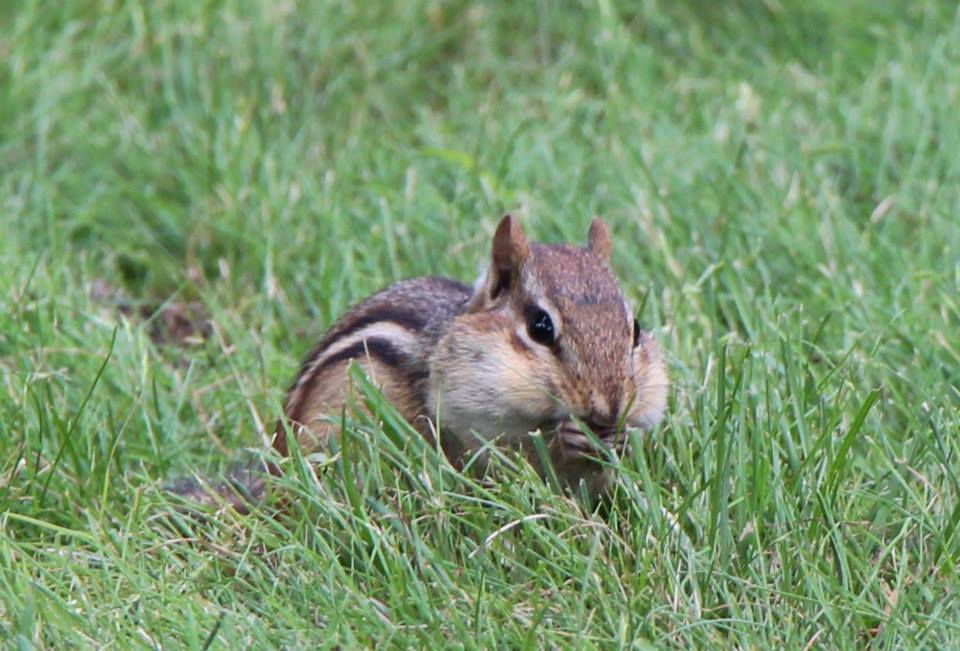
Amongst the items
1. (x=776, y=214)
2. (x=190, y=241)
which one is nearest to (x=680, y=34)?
(x=776, y=214)

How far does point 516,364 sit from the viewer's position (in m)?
3.33

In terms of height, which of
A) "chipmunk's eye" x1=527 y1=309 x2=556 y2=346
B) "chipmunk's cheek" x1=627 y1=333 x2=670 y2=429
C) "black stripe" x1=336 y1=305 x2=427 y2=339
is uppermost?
"chipmunk's eye" x1=527 y1=309 x2=556 y2=346

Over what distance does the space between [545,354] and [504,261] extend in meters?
0.33

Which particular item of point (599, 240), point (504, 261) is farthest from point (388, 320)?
point (599, 240)

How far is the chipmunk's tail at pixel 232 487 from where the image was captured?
3.44 m

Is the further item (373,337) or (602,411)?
(373,337)

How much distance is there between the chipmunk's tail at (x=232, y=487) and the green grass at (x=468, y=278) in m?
0.07

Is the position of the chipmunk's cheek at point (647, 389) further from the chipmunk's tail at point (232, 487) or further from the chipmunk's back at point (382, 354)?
the chipmunk's tail at point (232, 487)

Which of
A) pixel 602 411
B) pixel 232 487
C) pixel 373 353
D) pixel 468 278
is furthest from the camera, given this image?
pixel 468 278

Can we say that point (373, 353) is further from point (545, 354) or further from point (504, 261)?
point (545, 354)

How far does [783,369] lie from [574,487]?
0.65 meters

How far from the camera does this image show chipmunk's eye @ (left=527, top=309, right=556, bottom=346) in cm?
334

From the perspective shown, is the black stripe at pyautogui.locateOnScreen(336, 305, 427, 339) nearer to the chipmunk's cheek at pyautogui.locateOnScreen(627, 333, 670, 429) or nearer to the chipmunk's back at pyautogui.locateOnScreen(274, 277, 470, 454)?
the chipmunk's back at pyautogui.locateOnScreen(274, 277, 470, 454)

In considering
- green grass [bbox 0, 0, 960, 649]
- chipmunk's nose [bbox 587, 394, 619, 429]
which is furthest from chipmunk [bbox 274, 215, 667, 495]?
green grass [bbox 0, 0, 960, 649]
